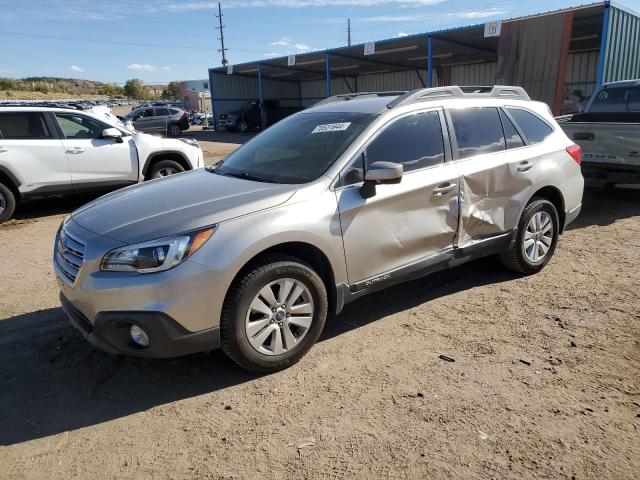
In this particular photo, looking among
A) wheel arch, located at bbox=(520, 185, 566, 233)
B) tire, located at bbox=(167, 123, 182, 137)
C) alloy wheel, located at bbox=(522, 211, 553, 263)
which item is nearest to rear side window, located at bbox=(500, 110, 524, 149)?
wheel arch, located at bbox=(520, 185, 566, 233)

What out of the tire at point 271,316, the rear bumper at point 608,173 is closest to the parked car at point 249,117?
the rear bumper at point 608,173

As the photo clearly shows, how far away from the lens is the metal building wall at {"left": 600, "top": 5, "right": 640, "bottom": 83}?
44.9 ft

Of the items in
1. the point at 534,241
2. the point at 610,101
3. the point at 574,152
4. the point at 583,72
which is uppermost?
the point at 583,72

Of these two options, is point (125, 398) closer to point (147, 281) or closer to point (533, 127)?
point (147, 281)

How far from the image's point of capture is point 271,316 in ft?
10.2

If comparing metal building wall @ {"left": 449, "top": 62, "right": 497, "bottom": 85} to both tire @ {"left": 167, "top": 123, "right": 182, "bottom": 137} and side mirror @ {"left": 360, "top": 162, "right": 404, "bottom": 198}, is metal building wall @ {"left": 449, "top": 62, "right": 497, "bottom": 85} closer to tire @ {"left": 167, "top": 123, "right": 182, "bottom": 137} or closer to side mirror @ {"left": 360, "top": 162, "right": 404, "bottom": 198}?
tire @ {"left": 167, "top": 123, "right": 182, "bottom": 137}

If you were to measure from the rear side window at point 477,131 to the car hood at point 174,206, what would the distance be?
1.67 metres

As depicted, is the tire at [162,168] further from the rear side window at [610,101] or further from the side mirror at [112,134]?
the rear side window at [610,101]

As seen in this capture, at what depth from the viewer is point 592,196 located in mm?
8742

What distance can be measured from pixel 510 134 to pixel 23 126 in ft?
23.3

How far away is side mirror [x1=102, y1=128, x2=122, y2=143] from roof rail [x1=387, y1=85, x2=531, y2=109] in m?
5.86

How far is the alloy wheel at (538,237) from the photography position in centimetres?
470

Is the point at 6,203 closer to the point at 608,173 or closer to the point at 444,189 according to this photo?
the point at 444,189

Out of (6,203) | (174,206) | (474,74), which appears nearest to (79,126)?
(6,203)
